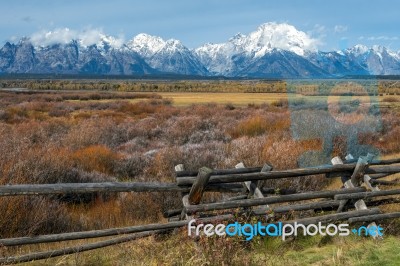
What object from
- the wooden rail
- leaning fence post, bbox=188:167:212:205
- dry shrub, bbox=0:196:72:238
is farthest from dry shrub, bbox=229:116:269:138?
leaning fence post, bbox=188:167:212:205

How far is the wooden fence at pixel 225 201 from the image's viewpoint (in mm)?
5984

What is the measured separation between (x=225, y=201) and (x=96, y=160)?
7.58 metres

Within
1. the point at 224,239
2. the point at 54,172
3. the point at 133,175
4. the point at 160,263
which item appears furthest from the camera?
the point at 133,175

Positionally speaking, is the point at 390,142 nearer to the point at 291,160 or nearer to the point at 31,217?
the point at 291,160

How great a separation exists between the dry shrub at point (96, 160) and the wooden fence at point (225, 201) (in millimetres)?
6419

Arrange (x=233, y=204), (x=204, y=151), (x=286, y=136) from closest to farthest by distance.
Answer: (x=233, y=204), (x=204, y=151), (x=286, y=136)

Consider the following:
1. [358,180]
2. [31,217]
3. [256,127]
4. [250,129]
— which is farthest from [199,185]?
[256,127]

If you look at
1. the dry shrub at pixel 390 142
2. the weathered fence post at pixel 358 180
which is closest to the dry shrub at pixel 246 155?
the weathered fence post at pixel 358 180

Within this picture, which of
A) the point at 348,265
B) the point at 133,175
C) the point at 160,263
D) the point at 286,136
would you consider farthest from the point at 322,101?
the point at 160,263

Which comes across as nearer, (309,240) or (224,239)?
(224,239)

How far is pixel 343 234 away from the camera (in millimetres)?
6781

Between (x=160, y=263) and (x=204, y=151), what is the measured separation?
9.56 metres

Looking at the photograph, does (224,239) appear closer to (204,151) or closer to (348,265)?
(348,265)

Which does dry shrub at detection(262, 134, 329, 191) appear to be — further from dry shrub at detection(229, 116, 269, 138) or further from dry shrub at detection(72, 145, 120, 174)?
dry shrub at detection(229, 116, 269, 138)
